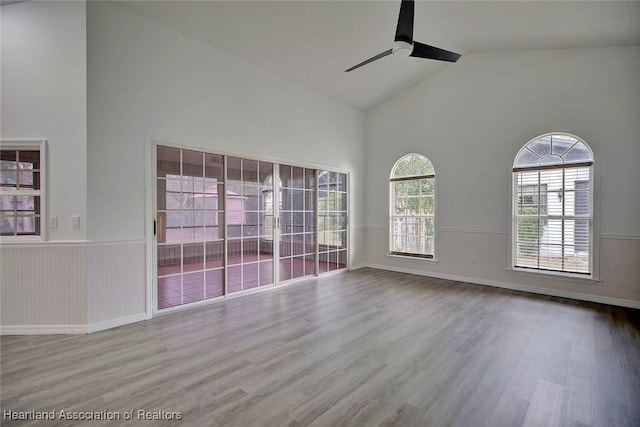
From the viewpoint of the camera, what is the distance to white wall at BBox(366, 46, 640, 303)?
165 inches

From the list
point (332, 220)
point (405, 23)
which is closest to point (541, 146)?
point (405, 23)

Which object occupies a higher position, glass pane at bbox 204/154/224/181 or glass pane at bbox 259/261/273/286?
glass pane at bbox 204/154/224/181

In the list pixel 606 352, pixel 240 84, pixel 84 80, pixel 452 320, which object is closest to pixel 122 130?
pixel 84 80

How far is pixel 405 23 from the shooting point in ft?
8.98

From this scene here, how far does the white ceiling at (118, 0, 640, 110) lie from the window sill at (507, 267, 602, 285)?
327cm

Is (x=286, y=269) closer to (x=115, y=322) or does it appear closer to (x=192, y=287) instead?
(x=192, y=287)

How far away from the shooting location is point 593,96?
437 cm

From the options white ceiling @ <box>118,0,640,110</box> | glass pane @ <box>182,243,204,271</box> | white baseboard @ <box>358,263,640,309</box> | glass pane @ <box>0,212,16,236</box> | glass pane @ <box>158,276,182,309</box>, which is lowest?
white baseboard @ <box>358,263,640,309</box>

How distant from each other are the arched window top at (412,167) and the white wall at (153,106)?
2408 mm

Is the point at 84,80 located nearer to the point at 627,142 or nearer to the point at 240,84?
the point at 240,84

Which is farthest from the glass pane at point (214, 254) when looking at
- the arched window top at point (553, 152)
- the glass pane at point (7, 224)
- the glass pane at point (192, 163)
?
the arched window top at point (553, 152)

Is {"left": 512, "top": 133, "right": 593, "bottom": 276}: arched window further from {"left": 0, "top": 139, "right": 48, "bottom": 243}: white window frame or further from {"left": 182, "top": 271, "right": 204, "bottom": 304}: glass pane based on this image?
{"left": 0, "top": 139, "right": 48, "bottom": 243}: white window frame

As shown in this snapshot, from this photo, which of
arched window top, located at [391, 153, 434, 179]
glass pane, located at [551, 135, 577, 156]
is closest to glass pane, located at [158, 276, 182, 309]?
arched window top, located at [391, 153, 434, 179]

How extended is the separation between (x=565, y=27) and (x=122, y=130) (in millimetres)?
5683
